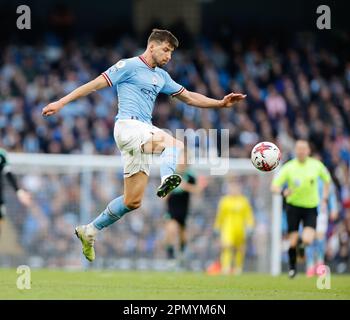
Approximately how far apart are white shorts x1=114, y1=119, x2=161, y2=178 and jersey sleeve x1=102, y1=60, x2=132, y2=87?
0.48 metres

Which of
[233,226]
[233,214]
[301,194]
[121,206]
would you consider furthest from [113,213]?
[233,214]

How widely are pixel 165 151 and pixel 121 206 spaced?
46.1 inches

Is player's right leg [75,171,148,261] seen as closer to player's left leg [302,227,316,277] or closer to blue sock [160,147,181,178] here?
blue sock [160,147,181,178]

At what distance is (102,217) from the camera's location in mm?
13203

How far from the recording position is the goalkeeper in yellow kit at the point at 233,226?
20859 mm

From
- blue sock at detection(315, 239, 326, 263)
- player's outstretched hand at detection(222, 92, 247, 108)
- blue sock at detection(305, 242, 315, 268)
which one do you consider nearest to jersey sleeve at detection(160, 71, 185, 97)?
player's outstretched hand at detection(222, 92, 247, 108)

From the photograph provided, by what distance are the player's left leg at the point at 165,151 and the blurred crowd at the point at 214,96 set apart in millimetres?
11025

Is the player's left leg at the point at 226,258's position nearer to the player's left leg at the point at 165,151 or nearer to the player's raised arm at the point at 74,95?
the player's left leg at the point at 165,151

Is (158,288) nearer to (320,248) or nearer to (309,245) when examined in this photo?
(309,245)

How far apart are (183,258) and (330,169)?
16.9 feet

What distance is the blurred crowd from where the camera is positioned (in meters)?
24.4

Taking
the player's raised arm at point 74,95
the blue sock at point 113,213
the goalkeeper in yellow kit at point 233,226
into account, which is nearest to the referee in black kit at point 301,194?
the goalkeeper in yellow kit at point 233,226
